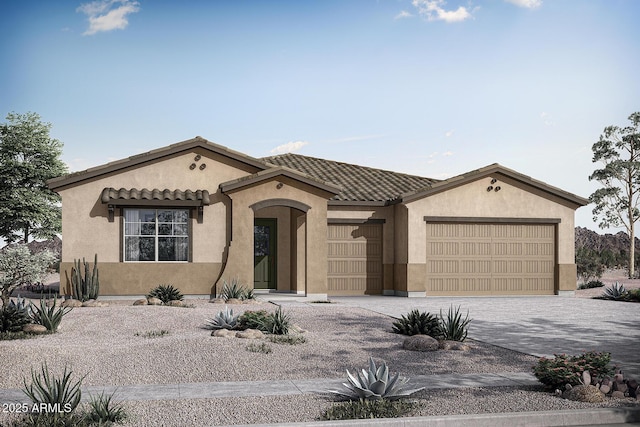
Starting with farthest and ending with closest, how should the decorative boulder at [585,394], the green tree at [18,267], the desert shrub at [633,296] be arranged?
the desert shrub at [633,296] → the green tree at [18,267] → the decorative boulder at [585,394]

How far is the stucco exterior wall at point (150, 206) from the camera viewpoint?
22.2m

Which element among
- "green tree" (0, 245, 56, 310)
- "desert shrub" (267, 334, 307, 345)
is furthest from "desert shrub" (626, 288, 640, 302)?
"green tree" (0, 245, 56, 310)

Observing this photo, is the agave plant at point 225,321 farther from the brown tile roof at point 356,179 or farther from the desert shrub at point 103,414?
the brown tile roof at point 356,179

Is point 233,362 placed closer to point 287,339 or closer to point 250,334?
point 287,339

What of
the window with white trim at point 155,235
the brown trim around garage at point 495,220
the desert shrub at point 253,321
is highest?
the brown trim around garage at point 495,220

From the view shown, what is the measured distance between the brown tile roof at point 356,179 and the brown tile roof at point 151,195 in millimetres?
4249

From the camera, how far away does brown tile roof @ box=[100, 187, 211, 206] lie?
71.8ft

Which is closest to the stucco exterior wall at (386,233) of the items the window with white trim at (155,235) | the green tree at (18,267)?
the window with white trim at (155,235)

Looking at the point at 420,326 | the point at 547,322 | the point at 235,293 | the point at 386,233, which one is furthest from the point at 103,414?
the point at 386,233

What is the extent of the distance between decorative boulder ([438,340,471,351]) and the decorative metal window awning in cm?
1195

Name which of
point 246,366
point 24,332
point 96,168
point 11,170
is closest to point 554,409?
point 246,366

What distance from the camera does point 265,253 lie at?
2528cm

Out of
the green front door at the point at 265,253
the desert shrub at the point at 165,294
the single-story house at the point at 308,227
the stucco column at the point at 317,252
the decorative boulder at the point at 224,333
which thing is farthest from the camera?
the green front door at the point at 265,253

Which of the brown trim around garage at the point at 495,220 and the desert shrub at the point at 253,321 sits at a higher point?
the brown trim around garage at the point at 495,220
